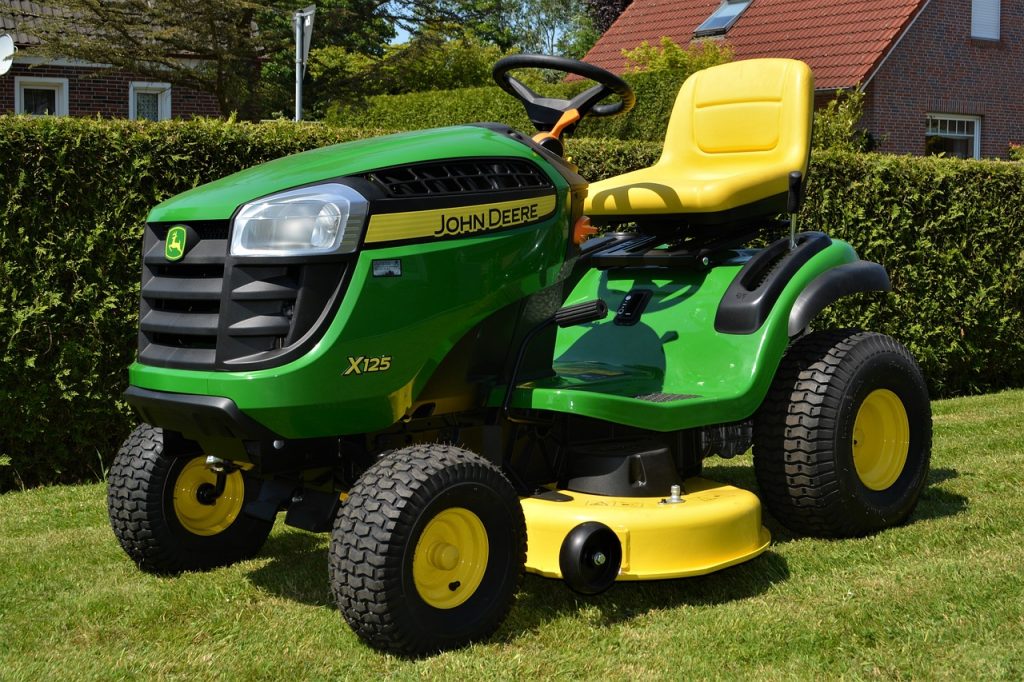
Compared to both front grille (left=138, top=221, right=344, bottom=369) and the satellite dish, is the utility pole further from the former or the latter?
front grille (left=138, top=221, right=344, bottom=369)

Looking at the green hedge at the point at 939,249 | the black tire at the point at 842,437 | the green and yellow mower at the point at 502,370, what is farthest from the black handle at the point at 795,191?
the green hedge at the point at 939,249

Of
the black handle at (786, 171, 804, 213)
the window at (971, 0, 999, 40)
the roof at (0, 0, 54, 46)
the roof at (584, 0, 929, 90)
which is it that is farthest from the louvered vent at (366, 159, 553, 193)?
the window at (971, 0, 999, 40)

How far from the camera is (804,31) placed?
19.4 m

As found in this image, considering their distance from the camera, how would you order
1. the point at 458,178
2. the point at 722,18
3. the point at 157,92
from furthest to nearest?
Answer: the point at 157,92 < the point at 722,18 < the point at 458,178

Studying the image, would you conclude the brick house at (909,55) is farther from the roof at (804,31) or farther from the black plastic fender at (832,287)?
the black plastic fender at (832,287)

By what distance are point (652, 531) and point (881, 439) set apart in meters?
1.43

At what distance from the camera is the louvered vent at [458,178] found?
3369 mm

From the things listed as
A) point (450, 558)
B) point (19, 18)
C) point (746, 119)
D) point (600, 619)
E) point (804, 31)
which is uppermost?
point (19, 18)

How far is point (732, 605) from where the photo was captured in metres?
3.77

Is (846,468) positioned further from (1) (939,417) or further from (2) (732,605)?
(1) (939,417)

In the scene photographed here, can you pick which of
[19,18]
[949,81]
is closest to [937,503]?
[949,81]

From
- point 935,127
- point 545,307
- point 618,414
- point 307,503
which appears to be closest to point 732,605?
point 618,414

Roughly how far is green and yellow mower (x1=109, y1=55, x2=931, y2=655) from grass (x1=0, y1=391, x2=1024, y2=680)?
0.15 m

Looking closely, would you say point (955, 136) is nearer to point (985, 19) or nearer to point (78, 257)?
point (985, 19)
